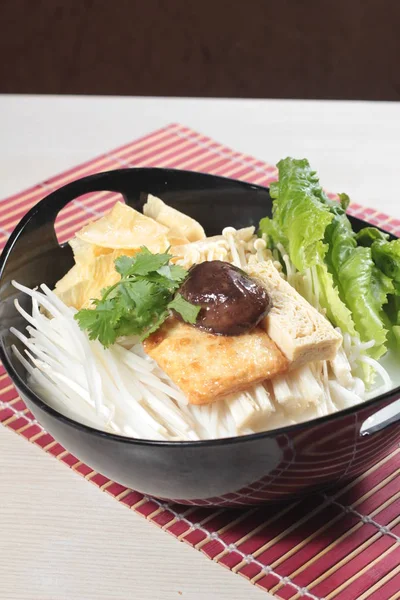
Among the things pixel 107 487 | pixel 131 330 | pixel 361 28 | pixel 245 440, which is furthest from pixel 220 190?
pixel 361 28

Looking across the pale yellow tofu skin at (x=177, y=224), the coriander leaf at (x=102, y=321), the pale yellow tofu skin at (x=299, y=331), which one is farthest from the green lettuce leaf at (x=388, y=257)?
the coriander leaf at (x=102, y=321)

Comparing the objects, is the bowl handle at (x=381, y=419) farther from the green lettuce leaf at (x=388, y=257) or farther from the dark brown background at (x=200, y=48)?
the dark brown background at (x=200, y=48)

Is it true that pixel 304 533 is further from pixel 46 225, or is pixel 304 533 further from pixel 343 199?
pixel 46 225

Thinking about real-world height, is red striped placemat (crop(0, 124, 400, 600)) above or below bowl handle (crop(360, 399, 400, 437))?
below

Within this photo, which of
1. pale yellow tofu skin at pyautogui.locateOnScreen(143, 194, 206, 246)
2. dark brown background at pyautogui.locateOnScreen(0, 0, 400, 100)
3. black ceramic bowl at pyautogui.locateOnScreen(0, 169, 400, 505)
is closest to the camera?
black ceramic bowl at pyautogui.locateOnScreen(0, 169, 400, 505)

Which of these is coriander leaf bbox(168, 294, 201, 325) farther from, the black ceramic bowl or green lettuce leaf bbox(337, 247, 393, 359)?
green lettuce leaf bbox(337, 247, 393, 359)

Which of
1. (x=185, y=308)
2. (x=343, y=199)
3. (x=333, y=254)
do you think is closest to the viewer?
(x=185, y=308)

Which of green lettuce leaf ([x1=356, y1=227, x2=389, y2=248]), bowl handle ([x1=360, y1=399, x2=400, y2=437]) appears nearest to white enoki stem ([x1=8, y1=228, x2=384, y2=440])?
bowl handle ([x1=360, y1=399, x2=400, y2=437])

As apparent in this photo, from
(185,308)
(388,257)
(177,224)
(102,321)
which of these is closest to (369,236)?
(388,257)
